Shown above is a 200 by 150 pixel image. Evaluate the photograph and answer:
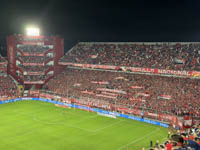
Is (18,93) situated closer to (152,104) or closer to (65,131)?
(65,131)

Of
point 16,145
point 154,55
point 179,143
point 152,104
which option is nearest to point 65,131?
point 16,145

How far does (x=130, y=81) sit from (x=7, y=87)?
107 feet

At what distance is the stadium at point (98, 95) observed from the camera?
36594 mm

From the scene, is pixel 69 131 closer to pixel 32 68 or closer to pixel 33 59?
pixel 32 68

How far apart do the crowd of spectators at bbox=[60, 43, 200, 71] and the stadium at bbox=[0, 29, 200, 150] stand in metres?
0.17

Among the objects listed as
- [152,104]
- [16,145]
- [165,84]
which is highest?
[165,84]

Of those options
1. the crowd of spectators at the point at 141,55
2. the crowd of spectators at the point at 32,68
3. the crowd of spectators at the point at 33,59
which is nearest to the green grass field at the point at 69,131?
the crowd of spectators at the point at 141,55

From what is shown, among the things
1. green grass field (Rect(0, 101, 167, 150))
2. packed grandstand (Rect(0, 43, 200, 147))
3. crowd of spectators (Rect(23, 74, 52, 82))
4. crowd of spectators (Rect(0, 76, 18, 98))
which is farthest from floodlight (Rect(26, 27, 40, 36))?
green grass field (Rect(0, 101, 167, 150))

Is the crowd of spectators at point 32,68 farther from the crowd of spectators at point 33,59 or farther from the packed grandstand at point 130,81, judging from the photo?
the crowd of spectators at point 33,59

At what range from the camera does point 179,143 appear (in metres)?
22.5

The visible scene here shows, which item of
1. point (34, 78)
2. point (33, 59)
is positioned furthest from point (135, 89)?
point (33, 59)

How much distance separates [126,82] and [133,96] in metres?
6.21

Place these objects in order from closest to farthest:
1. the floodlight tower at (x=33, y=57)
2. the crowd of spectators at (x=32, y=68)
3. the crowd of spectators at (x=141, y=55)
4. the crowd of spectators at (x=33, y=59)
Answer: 1. the crowd of spectators at (x=141, y=55)
2. the crowd of spectators at (x=32, y=68)
3. the floodlight tower at (x=33, y=57)
4. the crowd of spectators at (x=33, y=59)

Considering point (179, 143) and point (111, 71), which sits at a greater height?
point (111, 71)
